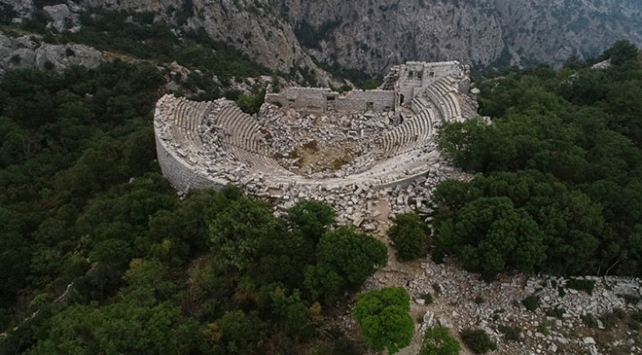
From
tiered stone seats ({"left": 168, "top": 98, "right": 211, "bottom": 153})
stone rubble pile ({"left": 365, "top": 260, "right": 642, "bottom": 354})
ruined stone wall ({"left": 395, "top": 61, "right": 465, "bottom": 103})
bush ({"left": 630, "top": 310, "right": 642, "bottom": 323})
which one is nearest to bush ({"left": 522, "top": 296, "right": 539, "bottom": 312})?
stone rubble pile ({"left": 365, "top": 260, "right": 642, "bottom": 354})

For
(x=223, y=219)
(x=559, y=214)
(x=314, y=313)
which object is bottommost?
(x=314, y=313)

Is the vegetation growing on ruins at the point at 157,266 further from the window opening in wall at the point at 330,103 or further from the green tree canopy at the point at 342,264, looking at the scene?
the window opening in wall at the point at 330,103

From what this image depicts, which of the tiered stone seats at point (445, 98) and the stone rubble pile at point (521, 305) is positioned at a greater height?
the tiered stone seats at point (445, 98)

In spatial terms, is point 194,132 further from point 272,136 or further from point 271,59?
point 271,59

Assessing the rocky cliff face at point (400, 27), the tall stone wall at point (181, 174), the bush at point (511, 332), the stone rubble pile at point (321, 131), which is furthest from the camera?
the rocky cliff face at point (400, 27)

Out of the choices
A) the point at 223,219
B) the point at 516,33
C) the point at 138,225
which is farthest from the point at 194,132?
the point at 516,33

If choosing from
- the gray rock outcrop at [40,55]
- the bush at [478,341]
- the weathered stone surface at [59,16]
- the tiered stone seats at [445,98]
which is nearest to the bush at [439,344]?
the bush at [478,341]

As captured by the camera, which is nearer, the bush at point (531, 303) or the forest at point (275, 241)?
the forest at point (275, 241)
